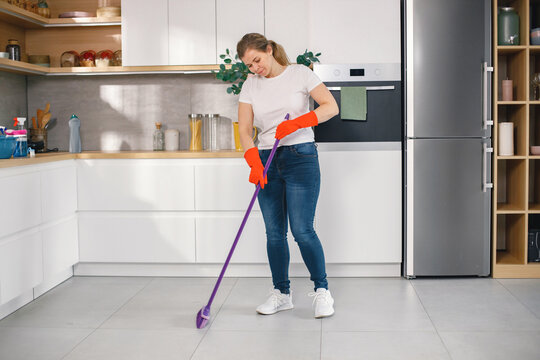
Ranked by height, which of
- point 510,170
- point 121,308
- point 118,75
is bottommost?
point 121,308

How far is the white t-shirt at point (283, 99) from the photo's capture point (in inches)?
111

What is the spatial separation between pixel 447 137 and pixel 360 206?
0.63m

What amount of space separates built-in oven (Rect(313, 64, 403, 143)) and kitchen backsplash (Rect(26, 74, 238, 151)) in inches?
37.2

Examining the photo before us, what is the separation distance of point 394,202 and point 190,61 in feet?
5.09

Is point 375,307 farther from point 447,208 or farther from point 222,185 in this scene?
point 222,185

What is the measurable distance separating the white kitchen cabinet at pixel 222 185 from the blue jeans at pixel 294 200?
0.73 meters

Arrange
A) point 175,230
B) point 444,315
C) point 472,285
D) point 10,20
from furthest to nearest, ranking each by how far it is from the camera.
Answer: point 10,20, point 175,230, point 472,285, point 444,315

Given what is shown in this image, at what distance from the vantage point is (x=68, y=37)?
4.29 metres

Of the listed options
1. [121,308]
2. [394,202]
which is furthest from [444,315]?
[121,308]

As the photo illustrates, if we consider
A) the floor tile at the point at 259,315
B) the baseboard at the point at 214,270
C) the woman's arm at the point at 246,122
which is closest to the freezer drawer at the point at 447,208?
the baseboard at the point at 214,270

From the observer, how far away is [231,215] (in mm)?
3686

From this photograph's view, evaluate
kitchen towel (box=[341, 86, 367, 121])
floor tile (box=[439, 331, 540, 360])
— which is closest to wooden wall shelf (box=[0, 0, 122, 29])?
kitchen towel (box=[341, 86, 367, 121])

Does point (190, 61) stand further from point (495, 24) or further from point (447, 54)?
point (495, 24)

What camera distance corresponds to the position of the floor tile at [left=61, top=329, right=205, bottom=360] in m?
2.45
